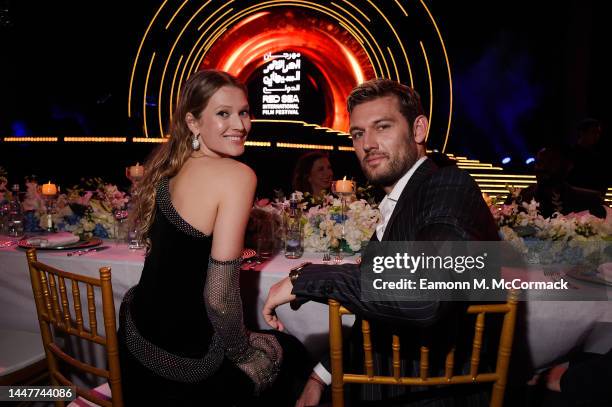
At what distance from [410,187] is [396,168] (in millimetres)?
158

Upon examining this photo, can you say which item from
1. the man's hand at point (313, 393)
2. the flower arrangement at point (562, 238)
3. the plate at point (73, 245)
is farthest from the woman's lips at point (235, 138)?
the flower arrangement at point (562, 238)

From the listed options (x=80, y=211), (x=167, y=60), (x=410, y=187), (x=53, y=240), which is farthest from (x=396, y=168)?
(x=167, y=60)

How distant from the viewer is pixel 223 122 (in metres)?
1.73

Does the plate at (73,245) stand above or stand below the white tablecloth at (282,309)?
above

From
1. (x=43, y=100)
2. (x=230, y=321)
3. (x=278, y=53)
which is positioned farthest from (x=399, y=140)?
(x=43, y=100)

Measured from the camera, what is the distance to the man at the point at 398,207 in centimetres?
113

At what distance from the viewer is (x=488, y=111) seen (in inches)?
390

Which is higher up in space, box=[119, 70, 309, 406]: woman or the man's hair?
the man's hair

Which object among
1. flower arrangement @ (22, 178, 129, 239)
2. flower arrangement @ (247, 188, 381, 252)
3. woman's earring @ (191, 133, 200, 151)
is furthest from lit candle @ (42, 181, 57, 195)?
woman's earring @ (191, 133, 200, 151)

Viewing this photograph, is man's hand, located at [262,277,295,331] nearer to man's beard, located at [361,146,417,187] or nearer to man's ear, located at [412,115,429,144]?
man's beard, located at [361,146,417,187]

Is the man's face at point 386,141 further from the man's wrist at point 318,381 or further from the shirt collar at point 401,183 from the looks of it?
the man's wrist at point 318,381

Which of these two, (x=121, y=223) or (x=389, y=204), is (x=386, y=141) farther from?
(x=121, y=223)

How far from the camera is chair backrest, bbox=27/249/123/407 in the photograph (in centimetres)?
146

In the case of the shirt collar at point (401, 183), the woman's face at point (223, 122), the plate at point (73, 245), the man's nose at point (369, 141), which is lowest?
the plate at point (73, 245)
